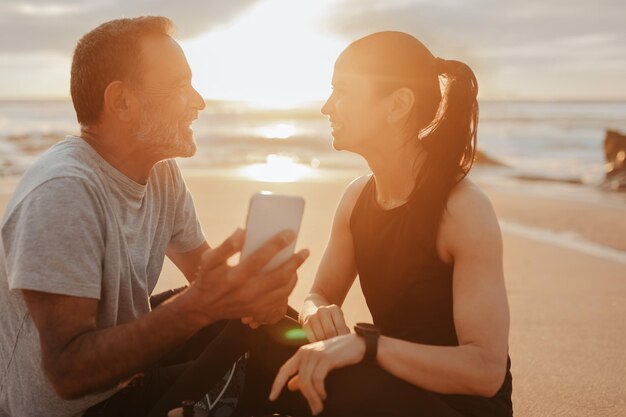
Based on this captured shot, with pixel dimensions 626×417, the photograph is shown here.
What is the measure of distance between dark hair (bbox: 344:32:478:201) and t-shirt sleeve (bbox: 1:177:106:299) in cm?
124

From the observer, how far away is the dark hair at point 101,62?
2543 mm

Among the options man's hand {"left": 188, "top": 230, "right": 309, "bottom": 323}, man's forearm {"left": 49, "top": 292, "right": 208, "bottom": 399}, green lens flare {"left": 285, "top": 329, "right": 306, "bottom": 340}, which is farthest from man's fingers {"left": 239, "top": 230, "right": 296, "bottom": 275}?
green lens flare {"left": 285, "top": 329, "right": 306, "bottom": 340}

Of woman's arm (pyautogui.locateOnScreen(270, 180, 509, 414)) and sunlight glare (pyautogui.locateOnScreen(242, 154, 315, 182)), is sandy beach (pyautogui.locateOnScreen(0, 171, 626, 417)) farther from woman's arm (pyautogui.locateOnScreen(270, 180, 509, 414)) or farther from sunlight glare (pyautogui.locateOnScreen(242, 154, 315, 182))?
sunlight glare (pyautogui.locateOnScreen(242, 154, 315, 182))

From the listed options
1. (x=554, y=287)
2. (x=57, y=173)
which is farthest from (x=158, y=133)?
(x=554, y=287)

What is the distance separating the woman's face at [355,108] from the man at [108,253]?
1.95ft

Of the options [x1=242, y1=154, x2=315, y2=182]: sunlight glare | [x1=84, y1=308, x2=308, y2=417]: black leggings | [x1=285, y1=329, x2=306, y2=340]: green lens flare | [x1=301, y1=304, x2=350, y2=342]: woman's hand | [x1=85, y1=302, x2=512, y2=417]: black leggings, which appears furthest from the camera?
[x1=242, y1=154, x2=315, y2=182]: sunlight glare

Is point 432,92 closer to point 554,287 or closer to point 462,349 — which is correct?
point 462,349

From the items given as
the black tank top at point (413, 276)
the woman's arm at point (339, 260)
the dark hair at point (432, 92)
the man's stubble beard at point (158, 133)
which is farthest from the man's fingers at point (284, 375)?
the man's stubble beard at point (158, 133)

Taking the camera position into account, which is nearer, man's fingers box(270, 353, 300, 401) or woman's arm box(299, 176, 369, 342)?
man's fingers box(270, 353, 300, 401)

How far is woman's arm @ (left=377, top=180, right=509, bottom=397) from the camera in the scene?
219 centimetres

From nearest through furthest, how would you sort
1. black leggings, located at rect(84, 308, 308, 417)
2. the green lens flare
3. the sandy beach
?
black leggings, located at rect(84, 308, 308, 417), the green lens flare, the sandy beach

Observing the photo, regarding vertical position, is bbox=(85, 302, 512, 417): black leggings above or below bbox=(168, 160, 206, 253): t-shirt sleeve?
below

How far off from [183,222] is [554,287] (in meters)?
3.62

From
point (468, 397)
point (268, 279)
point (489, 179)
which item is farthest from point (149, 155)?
point (489, 179)
